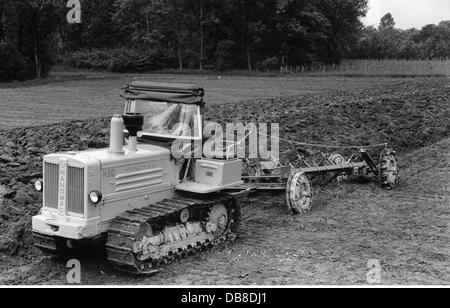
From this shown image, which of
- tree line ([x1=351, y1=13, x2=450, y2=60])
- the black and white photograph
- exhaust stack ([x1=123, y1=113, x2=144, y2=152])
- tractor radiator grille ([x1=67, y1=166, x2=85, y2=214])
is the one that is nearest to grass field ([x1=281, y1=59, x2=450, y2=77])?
tree line ([x1=351, y1=13, x2=450, y2=60])

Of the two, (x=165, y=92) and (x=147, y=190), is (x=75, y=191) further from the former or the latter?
(x=165, y=92)

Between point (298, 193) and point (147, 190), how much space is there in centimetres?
373

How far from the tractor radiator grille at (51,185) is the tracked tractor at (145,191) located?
0.05ft

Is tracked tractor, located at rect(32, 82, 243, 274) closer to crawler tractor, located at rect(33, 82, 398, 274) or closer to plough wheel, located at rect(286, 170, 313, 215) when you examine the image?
crawler tractor, located at rect(33, 82, 398, 274)

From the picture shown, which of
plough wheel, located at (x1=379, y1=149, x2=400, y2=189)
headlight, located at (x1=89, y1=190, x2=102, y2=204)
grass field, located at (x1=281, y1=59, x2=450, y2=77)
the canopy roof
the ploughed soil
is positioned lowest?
the ploughed soil

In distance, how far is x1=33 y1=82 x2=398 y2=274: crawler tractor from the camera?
8.84 metres

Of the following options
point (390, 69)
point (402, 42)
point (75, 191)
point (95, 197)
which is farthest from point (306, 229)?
point (402, 42)

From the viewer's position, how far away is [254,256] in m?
10.1

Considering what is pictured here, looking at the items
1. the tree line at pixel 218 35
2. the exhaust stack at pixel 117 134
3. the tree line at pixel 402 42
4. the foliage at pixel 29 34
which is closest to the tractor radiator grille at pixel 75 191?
the exhaust stack at pixel 117 134

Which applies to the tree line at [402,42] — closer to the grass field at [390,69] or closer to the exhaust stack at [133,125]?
the grass field at [390,69]

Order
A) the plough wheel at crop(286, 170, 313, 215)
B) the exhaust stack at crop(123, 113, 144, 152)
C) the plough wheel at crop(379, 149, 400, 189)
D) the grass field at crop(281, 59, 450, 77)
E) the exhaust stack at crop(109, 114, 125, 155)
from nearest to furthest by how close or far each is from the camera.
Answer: the exhaust stack at crop(109, 114, 125, 155)
the exhaust stack at crop(123, 113, 144, 152)
the plough wheel at crop(286, 170, 313, 215)
the plough wheel at crop(379, 149, 400, 189)
the grass field at crop(281, 59, 450, 77)

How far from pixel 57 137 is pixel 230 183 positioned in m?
10.8

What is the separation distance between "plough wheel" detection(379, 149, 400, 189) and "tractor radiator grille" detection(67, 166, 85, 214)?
8.35 meters
